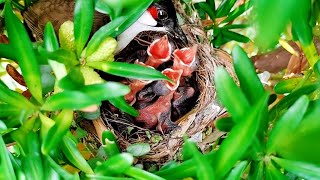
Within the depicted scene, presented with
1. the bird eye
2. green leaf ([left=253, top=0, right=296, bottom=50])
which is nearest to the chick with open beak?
the bird eye

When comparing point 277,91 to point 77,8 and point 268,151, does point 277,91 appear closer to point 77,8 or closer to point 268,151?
point 268,151

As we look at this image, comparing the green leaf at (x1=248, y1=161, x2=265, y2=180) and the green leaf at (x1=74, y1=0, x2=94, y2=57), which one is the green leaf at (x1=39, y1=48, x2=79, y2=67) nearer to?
the green leaf at (x1=74, y1=0, x2=94, y2=57)

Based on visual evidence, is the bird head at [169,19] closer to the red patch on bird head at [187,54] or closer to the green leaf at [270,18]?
the red patch on bird head at [187,54]

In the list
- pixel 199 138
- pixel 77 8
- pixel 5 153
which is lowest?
pixel 199 138

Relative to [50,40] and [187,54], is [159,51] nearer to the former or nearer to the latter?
[187,54]

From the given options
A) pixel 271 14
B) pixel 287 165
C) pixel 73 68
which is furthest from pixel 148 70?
pixel 271 14

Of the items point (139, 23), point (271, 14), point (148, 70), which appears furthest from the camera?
point (139, 23)
